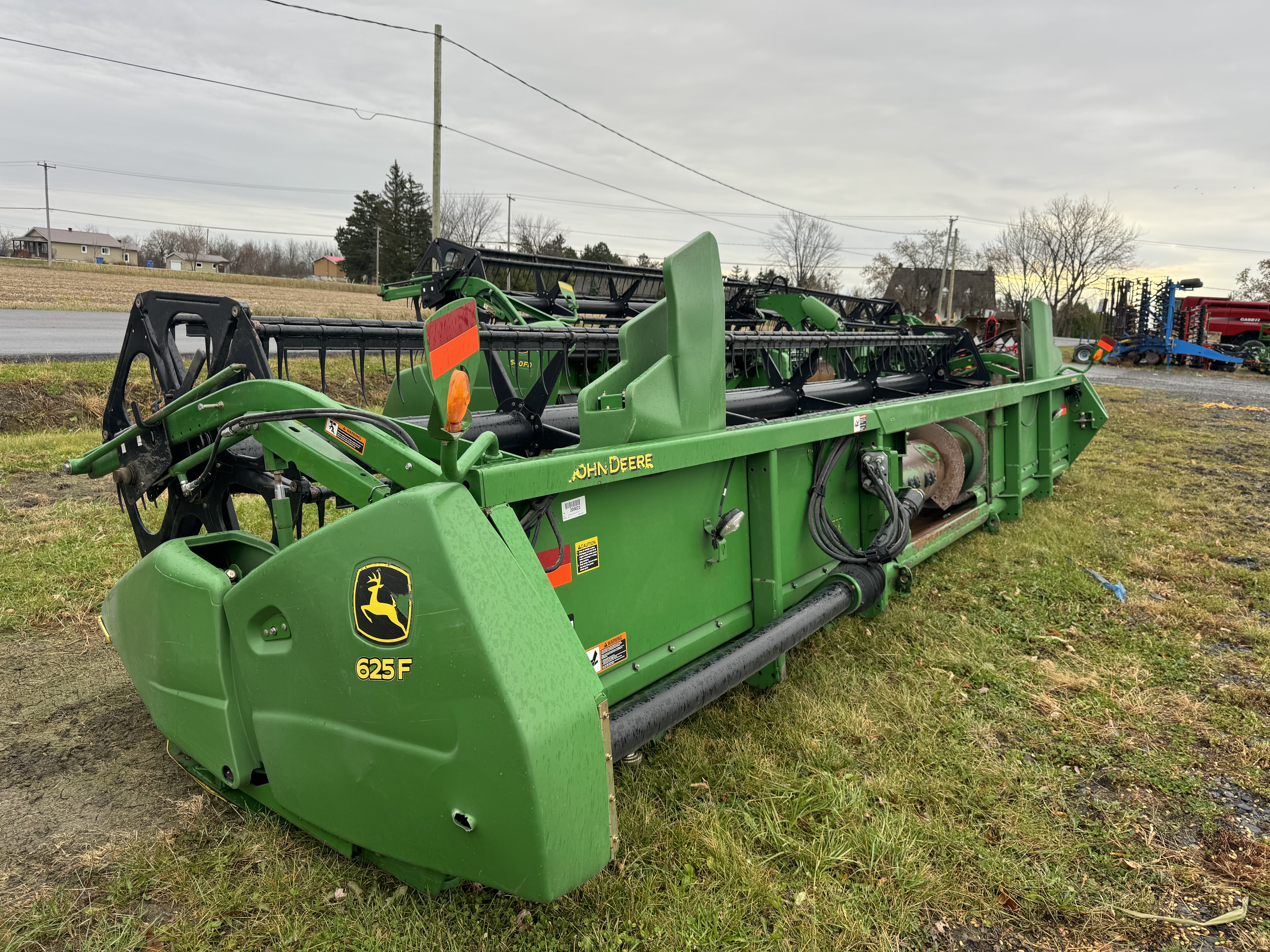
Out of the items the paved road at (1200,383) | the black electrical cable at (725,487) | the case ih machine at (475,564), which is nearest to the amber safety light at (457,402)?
the case ih machine at (475,564)

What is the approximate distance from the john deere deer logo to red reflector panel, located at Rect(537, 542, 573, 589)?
0.58m

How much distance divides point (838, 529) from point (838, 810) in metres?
1.52

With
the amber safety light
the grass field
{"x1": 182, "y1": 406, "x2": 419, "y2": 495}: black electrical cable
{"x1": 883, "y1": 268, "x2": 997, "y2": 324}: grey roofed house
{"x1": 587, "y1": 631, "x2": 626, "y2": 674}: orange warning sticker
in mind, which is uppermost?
{"x1": 883, "y1": 268, "x2": 997, "y2": 324}: grey roofed house

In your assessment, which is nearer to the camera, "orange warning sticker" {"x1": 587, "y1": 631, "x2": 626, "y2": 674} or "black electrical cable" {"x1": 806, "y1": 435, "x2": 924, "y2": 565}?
"orange warning sticker" {"x1": 587, "y1": 631, "x2": 626, "y2": 674}

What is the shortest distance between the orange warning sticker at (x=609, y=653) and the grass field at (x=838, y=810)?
406 millimetres

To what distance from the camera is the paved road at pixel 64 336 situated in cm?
1077

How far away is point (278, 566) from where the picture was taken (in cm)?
188

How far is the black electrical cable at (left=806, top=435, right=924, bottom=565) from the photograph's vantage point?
135 inches

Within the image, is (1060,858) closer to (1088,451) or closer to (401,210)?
(1088,451)

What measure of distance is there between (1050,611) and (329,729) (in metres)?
3.74

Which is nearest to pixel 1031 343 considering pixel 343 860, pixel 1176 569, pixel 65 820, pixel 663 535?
pixel 1176 569

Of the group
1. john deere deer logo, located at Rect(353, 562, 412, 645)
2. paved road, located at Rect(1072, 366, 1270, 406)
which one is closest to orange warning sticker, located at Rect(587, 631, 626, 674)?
john deere deer logo, located at Rect(353, 562, 412, 645)

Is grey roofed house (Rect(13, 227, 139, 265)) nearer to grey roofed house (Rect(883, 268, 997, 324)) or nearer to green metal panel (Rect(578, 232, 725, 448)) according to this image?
grey roofed house (Rect(883, 268, 997, 324))

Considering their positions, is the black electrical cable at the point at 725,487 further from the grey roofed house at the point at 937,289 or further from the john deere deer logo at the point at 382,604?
the grey roofed house at the point at 937,289
